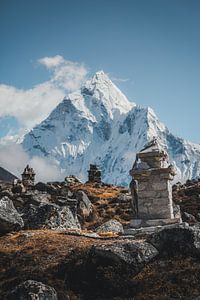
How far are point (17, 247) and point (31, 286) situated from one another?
5.48 m

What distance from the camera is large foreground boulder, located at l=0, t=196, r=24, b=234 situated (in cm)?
2064

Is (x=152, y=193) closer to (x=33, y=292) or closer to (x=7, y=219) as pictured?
(x=7, y=219)

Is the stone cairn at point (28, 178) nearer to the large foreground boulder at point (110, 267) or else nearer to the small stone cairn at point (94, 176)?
the small stone cairn at point (94, 176)

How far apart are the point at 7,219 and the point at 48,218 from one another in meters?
2.32

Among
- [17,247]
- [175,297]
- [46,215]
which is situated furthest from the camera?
[46,215]

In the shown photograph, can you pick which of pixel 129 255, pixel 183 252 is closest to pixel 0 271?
pixel 129 255

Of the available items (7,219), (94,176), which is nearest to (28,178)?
(94,176)

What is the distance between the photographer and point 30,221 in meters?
22.4

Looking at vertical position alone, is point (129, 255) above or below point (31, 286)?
above

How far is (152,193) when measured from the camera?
21.4 meters

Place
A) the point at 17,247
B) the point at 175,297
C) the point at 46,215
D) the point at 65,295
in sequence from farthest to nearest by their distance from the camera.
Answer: the point at 46,215 < the point at 17,247 < the point at 65,295 < the point at 175,297

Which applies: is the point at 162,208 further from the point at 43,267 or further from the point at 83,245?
the point at 43,267

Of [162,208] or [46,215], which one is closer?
[162,208]

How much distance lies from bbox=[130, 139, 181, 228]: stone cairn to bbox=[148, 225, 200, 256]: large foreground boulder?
5908 mm
